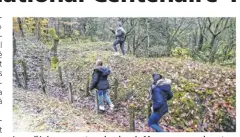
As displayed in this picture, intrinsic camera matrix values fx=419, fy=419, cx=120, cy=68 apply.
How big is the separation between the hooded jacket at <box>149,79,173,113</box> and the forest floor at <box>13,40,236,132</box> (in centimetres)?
45

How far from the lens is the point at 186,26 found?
322 inches

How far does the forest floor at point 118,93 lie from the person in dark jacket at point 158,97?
245 mm

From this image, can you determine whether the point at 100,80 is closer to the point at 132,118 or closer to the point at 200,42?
the point at 132,118

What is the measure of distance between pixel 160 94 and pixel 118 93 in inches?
42.2

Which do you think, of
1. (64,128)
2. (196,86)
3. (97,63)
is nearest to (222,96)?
(196,86)

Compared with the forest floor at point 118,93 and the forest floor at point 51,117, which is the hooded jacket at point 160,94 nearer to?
the forest floor at point 118,93

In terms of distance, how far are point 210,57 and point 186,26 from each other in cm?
79

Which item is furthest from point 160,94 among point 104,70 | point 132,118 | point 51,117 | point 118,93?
point 51,117

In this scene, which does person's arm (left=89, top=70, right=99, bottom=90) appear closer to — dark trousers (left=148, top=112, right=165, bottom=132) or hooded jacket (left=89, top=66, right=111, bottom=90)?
hooded jacket (left=89, top=66, right=111, bottom=90)

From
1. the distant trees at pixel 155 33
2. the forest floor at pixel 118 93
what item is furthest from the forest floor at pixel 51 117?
the distant trees at pixel 155 33

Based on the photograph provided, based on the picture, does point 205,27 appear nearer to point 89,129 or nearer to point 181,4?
point 181,4

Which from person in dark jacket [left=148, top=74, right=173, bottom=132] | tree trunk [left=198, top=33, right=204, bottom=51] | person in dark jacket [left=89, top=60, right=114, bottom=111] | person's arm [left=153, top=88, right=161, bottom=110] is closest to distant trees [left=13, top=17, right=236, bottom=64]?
tree trunk [left=198, top=33, right=204, bottom=51]

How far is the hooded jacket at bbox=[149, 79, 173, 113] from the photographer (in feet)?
23.7

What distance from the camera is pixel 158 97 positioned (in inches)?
286
